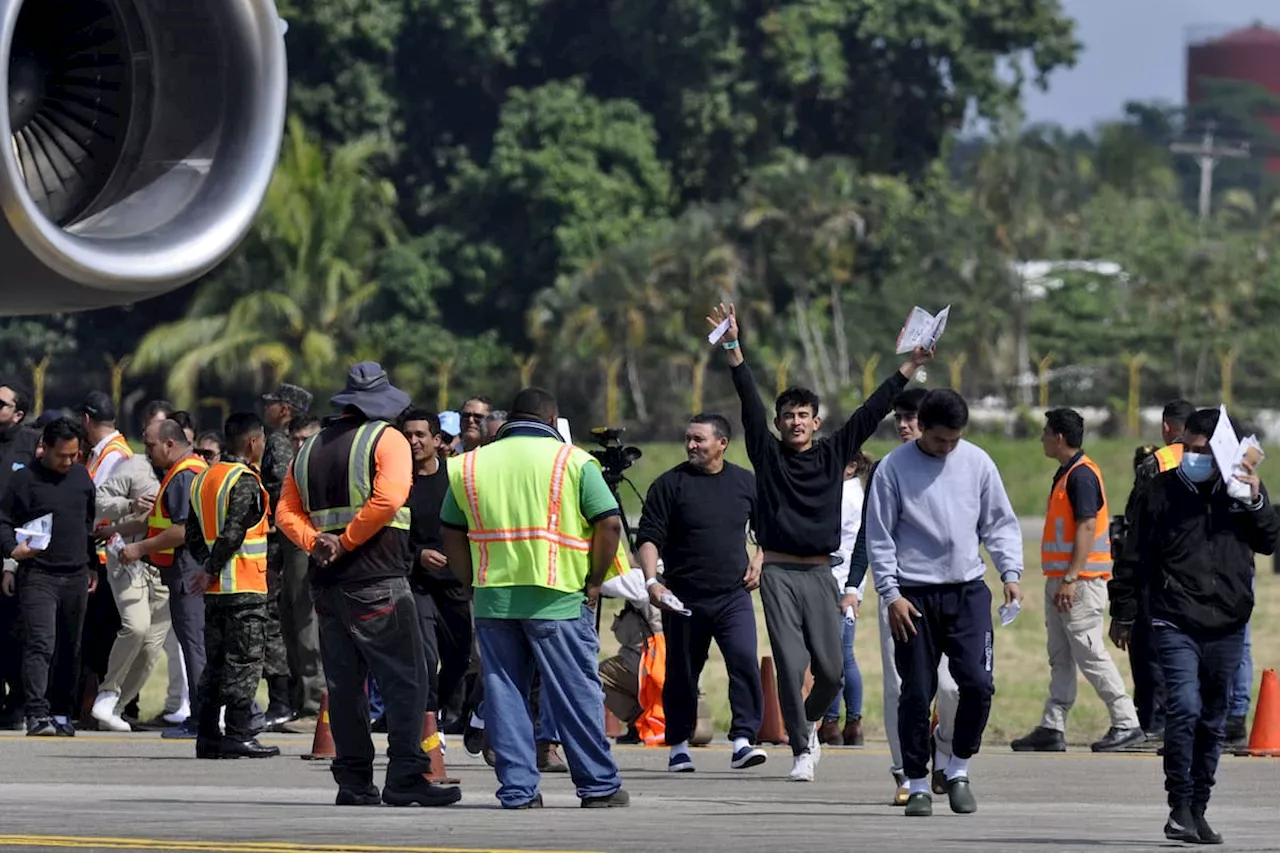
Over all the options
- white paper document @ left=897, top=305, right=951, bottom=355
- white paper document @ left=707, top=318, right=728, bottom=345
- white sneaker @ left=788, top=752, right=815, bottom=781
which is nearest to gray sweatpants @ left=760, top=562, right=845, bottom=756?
white sneaker @ left=788, top=752, right=815, bottom=781

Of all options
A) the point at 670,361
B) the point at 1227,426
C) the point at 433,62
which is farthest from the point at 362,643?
the point at 433,62

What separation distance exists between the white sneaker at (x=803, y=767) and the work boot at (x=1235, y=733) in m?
2.87

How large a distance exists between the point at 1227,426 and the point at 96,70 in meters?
5.44

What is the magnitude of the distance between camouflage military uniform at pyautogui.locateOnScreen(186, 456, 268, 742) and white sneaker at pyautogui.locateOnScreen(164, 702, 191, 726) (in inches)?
88.8

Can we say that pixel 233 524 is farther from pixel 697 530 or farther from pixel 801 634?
pixel 801 634

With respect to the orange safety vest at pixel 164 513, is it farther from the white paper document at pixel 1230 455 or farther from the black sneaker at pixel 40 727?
the white paper document at pixel 1230 455

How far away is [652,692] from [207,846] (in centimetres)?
556

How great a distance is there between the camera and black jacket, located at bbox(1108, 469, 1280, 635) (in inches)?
400

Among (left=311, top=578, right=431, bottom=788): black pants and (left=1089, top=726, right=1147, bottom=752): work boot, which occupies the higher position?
(left=311, top=578, right=431, bottom=788): black pants

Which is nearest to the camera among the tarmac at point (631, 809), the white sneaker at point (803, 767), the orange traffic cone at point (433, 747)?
the tarmac at point (631, 809)

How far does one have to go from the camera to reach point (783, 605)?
12.5 meters

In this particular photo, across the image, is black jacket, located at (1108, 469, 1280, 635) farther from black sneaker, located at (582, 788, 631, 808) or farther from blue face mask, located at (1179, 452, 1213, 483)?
black sneaker, located at (582, 788, 631, 808)

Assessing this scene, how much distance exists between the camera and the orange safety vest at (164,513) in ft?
47.5

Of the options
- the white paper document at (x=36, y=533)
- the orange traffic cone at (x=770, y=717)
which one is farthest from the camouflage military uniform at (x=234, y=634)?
the orange traffic cone at (x=770, y=717)
